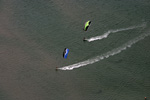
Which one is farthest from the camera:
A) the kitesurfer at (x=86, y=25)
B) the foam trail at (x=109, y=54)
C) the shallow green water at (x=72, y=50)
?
the kitesurfer at (x=86, y=25)

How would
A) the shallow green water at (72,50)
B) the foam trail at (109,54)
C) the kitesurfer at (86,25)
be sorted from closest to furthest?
the shallow green water at (72,50) → the foam trail at (109,54) → the kitesurfer at (86,25)

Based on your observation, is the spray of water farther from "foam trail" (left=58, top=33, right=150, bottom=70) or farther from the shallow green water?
the shallow green water

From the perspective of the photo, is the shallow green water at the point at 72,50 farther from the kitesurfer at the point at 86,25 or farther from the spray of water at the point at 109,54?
the kitesurfer at the point at 86,25

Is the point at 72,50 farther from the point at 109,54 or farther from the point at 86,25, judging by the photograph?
the point at 109,54

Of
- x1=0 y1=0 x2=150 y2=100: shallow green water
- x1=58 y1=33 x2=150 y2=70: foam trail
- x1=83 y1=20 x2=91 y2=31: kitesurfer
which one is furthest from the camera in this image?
x1=83 y1=20 x2=91 y2=31: kitesurfer

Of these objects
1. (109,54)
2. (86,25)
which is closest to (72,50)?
(86,25)

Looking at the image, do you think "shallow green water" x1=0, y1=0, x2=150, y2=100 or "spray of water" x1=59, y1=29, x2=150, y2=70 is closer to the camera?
"shallow green water" x1=0, y1=0, x2=150, y2=100

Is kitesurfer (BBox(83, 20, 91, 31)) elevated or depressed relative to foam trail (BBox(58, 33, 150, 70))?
elevated

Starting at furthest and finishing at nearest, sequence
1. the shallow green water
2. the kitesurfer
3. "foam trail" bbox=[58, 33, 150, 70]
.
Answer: the kitesurfer, "foam trail" bbox=[58, 33, 150, 70], the shallow green water

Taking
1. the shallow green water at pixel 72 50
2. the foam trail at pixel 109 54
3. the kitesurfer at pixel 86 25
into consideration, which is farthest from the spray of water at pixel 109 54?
the kitesurfer at pixel 86 25

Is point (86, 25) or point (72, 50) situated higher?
point (86, 25)

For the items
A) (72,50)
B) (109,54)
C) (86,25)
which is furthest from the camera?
(86,25)

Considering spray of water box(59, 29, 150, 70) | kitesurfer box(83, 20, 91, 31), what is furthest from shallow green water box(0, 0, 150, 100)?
kitesurfer box(83, 20, 91, 31)
